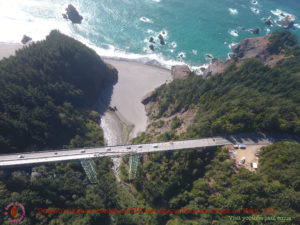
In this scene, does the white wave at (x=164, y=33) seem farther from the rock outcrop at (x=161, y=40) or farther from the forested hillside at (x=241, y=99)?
the forested hillside at (x=241, y=99)

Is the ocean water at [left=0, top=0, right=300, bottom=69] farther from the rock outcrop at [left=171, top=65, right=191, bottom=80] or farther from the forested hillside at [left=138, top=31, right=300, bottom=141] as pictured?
the forested hillside at [left=138, top=31, right=300, bottom=141]

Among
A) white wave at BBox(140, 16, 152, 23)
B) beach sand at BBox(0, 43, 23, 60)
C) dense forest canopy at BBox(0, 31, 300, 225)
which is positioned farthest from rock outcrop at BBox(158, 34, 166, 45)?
beach sand at BBox(0, 43, 23, 60)

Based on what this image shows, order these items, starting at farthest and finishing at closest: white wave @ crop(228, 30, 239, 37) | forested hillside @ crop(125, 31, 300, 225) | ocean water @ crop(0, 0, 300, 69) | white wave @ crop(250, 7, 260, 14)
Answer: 1. white wave @ crop(250, 7, 260, 14)
2. white wave @ crop(228, 30, 239, 37)
3. ocean water @ crop(0, 0, 300, 69)
4. forested hillside @ crop(125, 31, 300, 225)

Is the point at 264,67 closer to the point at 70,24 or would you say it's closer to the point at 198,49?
the point at 198,49

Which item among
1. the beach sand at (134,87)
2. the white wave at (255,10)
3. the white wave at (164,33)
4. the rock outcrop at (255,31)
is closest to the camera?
the beach sand at (134,87)

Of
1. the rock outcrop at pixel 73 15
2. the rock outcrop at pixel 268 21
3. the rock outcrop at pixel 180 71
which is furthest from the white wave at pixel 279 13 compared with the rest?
the rock outcrop at pixel 73 15

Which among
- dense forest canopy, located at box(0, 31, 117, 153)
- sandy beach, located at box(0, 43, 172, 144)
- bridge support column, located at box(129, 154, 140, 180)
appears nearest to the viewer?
bridge support column, located at box(129, 154, 140, 180)

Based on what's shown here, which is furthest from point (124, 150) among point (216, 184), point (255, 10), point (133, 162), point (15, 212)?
point (255, 10)
